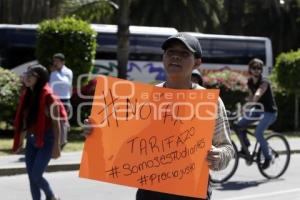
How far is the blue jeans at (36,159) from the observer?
23.2 feet

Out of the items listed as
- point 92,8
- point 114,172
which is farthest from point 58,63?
point 92,8

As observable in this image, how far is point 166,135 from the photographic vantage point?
12.4ft

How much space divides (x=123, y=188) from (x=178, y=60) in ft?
20.9

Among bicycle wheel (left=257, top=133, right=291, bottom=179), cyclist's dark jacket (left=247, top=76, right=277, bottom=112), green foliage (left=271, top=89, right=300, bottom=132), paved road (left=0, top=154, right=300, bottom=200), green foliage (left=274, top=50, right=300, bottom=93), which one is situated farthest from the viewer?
green foliage (left=271, top=89, right=300, bottom=132)

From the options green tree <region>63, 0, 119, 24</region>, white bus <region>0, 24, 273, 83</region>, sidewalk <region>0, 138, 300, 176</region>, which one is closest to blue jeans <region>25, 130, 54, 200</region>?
sidewalk <region>0, 138, 300, 176</region>

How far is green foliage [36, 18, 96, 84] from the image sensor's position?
18172mm

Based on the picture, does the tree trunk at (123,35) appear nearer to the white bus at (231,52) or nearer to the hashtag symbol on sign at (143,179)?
the white bus at (231,52)

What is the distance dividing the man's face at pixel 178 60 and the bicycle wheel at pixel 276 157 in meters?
7.31

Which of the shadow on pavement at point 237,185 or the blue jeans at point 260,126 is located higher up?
the blue jeans at point 260,126

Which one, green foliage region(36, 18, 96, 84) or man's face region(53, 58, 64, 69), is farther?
green foliage region(36, 18, 96, 84)

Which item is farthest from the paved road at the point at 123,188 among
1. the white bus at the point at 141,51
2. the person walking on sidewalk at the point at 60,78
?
the white bus at the point at 141,51

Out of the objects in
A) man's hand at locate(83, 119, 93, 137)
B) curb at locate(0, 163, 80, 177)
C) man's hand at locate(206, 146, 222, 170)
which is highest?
man's hand at locate(83, 119, 93, 137)

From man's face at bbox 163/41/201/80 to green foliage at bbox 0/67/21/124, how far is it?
43.0 feet

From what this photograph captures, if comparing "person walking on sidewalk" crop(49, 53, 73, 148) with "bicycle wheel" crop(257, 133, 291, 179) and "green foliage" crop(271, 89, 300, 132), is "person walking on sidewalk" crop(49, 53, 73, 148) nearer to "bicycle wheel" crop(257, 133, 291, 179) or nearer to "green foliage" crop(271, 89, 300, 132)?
"bicycle wheel" crop(257, 133, 291, 179)
